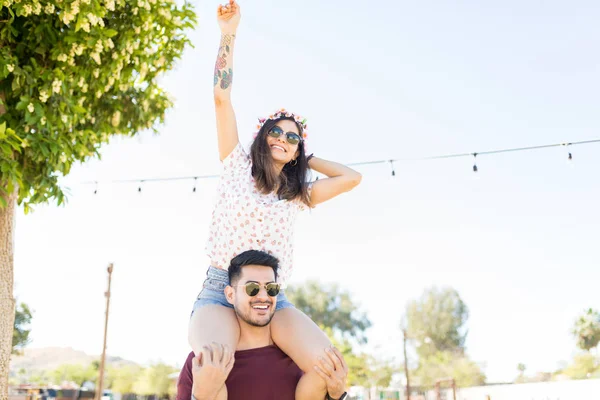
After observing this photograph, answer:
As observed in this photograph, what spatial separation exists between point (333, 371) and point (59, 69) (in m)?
5.60

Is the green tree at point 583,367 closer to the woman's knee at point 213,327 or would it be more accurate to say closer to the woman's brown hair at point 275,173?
the woman's brown hair at point 275,173

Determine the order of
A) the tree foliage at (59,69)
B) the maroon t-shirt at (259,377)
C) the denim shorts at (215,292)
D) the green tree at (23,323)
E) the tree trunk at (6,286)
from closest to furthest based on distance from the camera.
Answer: the maroon t-shirt at (259,377), the denim shorts at (215,292), the tree foliage at (59,69), the tree trunk at (6,286), the green tree at (23,323)

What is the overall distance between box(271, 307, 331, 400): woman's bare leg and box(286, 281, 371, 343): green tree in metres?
75.5

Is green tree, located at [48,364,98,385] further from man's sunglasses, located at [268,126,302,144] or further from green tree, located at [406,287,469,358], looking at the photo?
man's sunglasses, located at [268,126,302,144]

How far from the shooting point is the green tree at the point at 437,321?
84.7 metres

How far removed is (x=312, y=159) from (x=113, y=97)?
598cm

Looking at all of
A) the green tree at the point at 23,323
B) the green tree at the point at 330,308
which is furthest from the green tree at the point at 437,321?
the green tree at the point at 23,323

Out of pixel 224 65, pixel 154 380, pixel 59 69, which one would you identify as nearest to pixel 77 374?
pixel 154 380

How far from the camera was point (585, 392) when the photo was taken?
39.8 meters

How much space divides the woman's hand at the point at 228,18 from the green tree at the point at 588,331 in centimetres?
7523

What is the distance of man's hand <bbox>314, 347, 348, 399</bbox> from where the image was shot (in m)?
2.93

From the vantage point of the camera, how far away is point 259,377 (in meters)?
3.11

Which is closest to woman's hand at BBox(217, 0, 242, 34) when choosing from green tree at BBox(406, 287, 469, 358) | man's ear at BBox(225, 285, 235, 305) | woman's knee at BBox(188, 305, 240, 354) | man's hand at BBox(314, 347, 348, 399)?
man's ear at BBox(225, 285, 235, 305)

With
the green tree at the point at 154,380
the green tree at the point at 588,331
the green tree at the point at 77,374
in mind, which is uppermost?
the green tree at the point at 588,331
